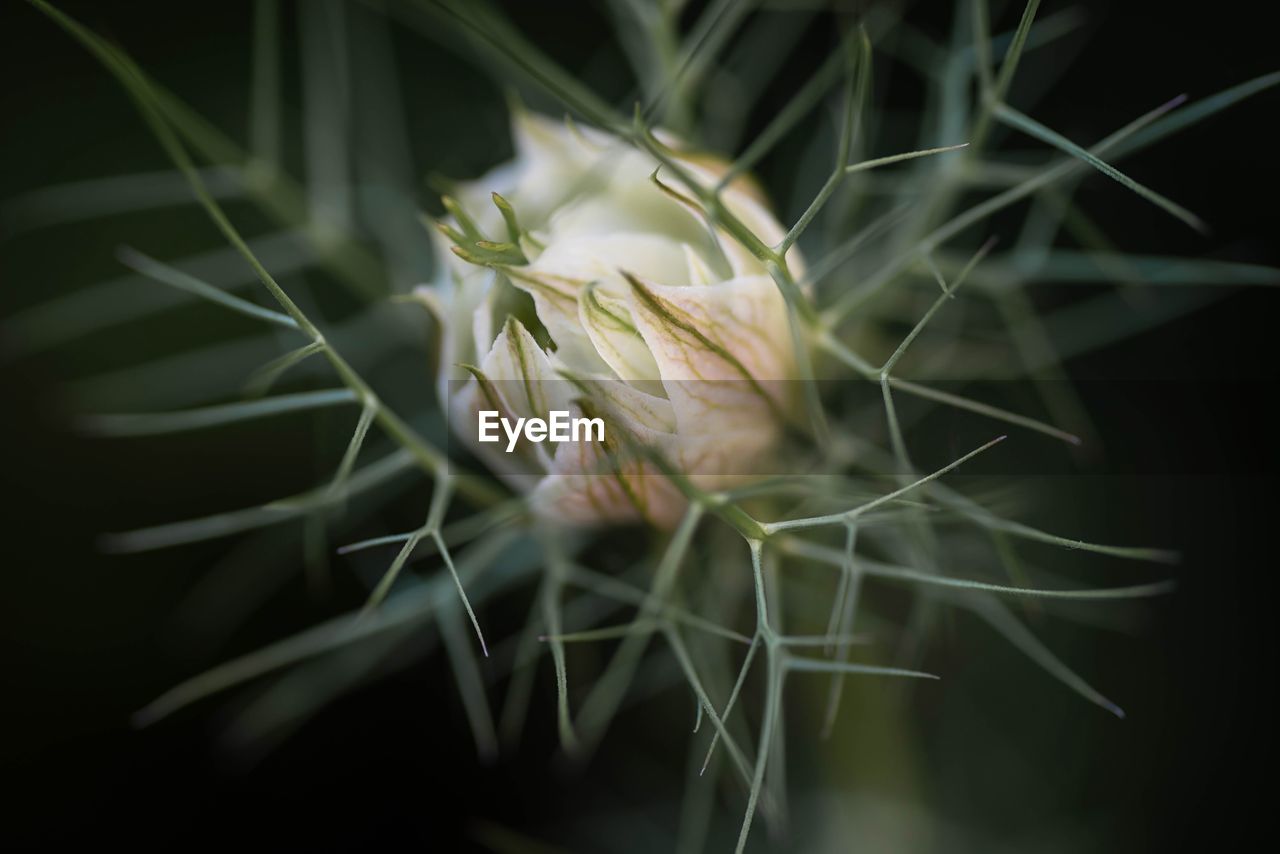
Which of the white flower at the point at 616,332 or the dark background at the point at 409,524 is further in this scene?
the dark background at the point at 409,524

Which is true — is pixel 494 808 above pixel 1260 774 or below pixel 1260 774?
above

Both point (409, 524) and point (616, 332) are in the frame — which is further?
point (409, 524)

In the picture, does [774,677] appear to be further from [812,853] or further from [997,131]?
[997,131]

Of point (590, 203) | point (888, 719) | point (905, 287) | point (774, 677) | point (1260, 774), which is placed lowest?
point (1260, 774)

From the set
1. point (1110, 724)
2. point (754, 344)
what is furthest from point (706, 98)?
point (1110, 724)

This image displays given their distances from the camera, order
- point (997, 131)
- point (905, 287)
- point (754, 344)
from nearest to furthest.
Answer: point (754, 344), point (905, 287), point (997, 131)
